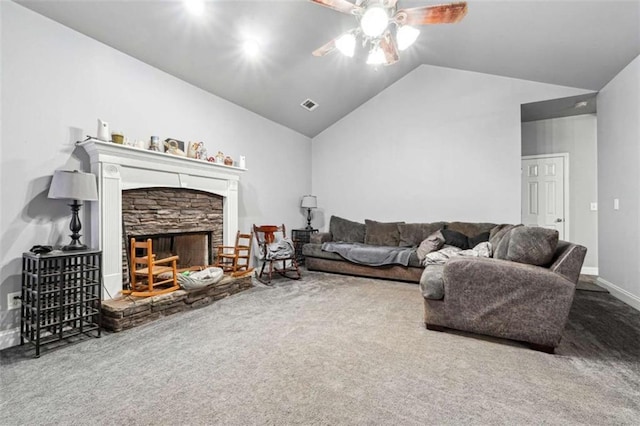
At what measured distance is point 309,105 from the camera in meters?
4.85

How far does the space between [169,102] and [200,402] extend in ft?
10.3

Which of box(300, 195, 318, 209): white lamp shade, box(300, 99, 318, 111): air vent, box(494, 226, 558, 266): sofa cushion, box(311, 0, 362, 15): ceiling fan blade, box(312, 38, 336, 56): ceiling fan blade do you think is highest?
box(300, 99, 318, 111): air vent

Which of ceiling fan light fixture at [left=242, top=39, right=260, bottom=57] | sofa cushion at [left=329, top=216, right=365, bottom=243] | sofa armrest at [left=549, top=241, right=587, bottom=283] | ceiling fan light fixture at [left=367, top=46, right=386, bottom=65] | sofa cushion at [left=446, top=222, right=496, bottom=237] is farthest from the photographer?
sofa cushion at [left=329, top=216, right=365, bottom=243]

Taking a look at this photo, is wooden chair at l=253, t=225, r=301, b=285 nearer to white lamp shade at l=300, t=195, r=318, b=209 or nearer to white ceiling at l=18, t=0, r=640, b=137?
white lamp shade at l=300, t=195, r=318, b=209

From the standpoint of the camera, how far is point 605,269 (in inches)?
144

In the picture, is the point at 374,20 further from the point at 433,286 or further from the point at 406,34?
the point at 433,286

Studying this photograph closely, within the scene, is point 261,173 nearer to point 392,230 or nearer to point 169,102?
point 169,102

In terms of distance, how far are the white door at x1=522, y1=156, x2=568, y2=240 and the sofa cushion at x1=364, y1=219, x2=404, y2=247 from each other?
2247 mm

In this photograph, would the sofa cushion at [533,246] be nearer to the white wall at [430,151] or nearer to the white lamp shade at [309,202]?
the white wall at [430,151]

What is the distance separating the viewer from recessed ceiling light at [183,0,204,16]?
2559 mm

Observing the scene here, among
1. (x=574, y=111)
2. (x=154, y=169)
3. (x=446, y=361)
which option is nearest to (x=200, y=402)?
(x=446, y=361)

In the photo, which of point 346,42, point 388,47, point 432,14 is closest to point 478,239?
point 388,47

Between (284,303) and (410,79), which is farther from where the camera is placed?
(410,79)

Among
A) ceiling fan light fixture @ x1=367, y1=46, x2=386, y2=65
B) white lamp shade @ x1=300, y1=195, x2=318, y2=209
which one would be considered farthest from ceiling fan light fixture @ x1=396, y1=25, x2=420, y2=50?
white lamp shade @ x1=300, y1=195, x2=318, y2=209
